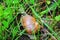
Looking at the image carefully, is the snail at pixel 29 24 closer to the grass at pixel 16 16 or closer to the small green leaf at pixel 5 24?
the grass at pixel 16 16

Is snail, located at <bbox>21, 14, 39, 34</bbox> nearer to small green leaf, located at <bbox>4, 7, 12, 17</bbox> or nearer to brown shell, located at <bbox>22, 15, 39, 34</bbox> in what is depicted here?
brown shell, located at <bbox>22, 15, 39, 34</bbox>

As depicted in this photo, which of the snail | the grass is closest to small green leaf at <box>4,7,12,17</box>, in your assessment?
the grass

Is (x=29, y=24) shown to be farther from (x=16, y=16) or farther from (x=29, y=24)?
(x=16, y=16)

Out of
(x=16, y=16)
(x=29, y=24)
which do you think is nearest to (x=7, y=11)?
(x=16, y=16)

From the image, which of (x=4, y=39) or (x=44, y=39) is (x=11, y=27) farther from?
(x=44, y=39)

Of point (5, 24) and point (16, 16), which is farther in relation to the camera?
point (16, 16)

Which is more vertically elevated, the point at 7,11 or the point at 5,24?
the point at 7,11

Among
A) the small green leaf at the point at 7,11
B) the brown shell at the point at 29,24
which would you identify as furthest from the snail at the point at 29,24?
the small green leaf at the point at 7,11

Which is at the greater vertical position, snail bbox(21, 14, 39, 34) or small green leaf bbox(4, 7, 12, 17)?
small green leaf bbox(4, 7, 12, 17)

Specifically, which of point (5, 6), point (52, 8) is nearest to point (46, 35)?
point (52, 8)
